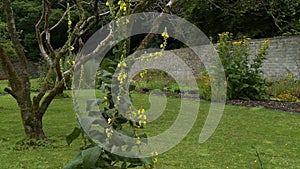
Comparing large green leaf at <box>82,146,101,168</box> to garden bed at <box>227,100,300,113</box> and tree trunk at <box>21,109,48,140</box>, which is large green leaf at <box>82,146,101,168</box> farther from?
garden bed at <box>227,100,300,113</box>

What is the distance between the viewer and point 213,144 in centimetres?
457

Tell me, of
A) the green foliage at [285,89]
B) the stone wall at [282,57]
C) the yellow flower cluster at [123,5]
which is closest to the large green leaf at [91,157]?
the yellow flower cluster at [123,5]

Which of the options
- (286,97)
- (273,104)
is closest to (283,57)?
(286,97)

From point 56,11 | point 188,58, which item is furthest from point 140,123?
point 56,11

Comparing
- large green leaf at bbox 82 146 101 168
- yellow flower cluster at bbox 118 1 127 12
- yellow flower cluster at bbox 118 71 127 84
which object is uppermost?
yellow flower cluster at bbox 118 1 127 12

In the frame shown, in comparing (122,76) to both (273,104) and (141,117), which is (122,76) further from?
(273,104)

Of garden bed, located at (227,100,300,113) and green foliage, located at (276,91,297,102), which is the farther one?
green foliage, located at (276,91,297,102)

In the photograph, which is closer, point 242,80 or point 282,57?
point 242,80

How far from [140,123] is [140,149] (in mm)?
205

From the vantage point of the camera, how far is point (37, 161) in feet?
12.5

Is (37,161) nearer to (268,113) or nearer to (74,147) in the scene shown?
(74,147)

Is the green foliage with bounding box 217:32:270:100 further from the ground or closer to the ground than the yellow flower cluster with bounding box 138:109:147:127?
closer to the ground

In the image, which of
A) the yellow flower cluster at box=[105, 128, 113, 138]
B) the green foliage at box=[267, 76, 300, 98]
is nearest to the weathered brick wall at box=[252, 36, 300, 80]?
the green foliage at box=[267, 76, 300, 98]

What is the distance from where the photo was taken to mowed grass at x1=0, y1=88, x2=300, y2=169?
3.72m
